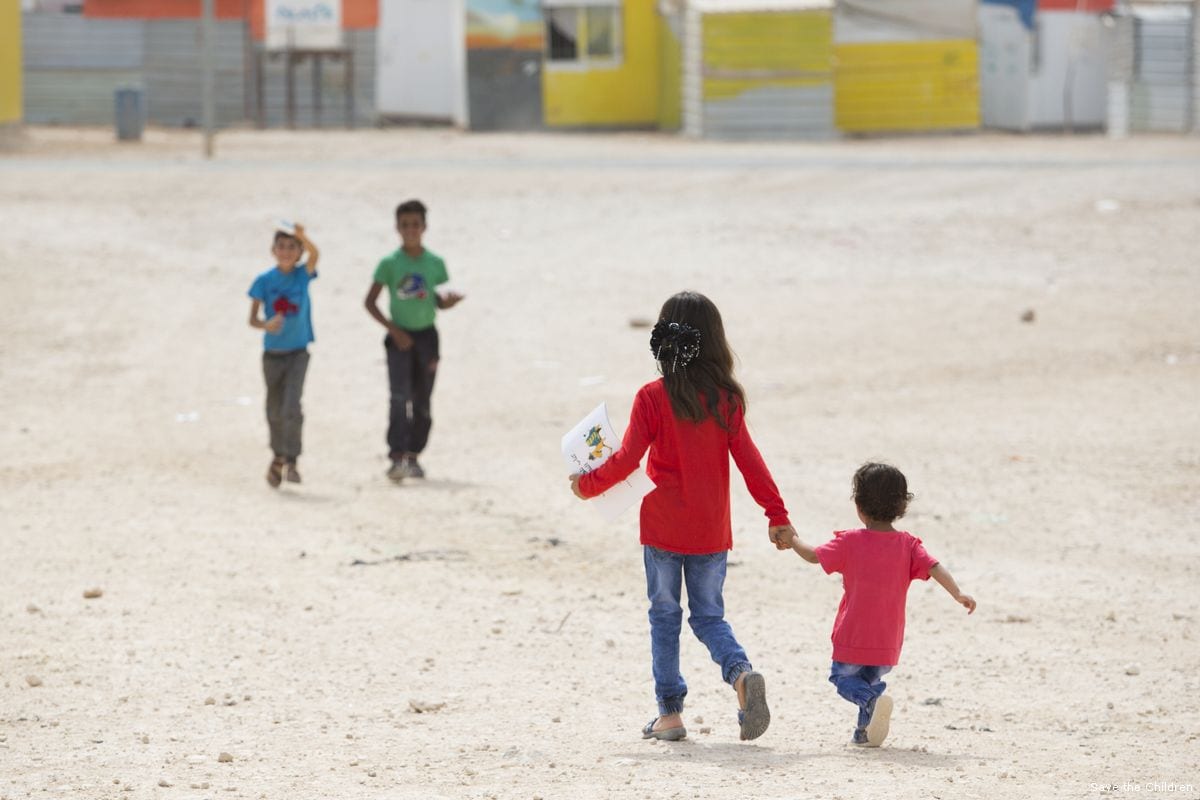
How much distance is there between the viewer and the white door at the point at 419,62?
33719 mm

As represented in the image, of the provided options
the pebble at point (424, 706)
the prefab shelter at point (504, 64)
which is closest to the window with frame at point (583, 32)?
the prefab shelter at point (504, 64)

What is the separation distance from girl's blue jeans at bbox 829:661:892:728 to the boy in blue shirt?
5.48 m

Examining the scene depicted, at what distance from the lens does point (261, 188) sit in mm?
22625

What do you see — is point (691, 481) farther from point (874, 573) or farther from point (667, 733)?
point (667, 733)

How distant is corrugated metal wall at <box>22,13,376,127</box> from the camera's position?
34.2 meters

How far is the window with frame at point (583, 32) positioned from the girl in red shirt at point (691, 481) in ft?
91.6

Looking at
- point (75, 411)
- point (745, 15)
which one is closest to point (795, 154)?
point (745, 15)

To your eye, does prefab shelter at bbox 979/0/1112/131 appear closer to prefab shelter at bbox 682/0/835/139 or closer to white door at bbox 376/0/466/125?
prefab shelter at bbox 682/0/835/139

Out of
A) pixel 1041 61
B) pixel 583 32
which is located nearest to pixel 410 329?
pixel 583 32

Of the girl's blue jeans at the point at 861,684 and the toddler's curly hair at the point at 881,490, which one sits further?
the girl's blue jeans at the point at 861,684

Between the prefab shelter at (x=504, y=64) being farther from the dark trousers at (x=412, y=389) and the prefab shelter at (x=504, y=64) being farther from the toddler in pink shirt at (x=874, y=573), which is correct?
the toddler in pink shirt at (x=874, y=573)

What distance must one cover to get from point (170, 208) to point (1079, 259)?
11007mm

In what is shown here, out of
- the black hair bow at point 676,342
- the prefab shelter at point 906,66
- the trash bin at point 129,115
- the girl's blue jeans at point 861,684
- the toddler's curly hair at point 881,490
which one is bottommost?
the girl's blue jeans at point 861,684

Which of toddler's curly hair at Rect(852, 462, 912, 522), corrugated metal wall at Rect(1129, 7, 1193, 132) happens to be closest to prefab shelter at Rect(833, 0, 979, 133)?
corrugated metal wall at Rect(1129, 7, 1193, 132)
